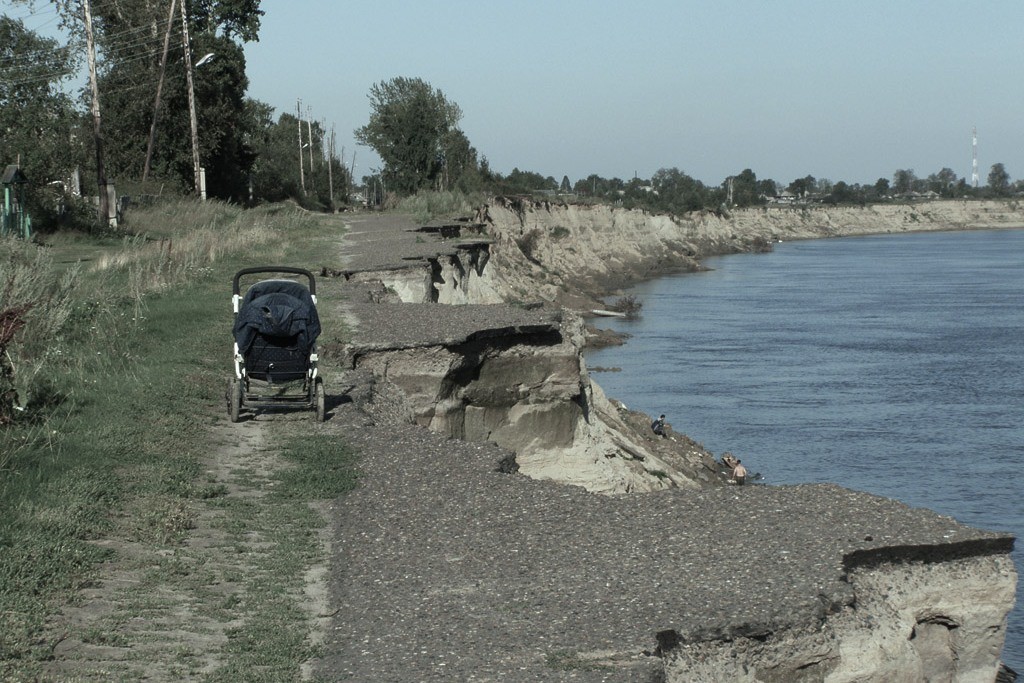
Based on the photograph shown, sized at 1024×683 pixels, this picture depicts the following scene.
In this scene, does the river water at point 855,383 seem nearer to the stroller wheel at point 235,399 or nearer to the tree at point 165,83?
the stroller wheel at point 235,399

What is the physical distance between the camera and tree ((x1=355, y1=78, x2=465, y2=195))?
70688 mm

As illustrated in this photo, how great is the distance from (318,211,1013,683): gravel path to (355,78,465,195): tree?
200ft

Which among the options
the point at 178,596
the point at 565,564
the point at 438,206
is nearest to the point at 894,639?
the point at 565,564

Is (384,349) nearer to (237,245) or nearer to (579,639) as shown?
(579,639)

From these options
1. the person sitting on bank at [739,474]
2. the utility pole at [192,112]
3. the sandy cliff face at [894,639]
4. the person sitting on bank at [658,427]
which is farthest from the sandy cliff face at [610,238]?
the sandy cliff face at [894,639]

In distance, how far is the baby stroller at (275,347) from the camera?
441 inches

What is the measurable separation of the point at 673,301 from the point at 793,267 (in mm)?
35736

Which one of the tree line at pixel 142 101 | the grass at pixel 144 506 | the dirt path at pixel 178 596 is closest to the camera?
the dirt path at pixel 178 596

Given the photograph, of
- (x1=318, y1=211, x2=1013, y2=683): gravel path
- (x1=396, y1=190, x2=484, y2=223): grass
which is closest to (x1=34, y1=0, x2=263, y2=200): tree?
(x1=396, y1=190, x2=484, y2=223): grass

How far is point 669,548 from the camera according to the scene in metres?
7.88

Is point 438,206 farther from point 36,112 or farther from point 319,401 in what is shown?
point 319,401

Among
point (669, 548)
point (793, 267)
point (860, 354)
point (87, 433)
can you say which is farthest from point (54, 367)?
point (793, 267)

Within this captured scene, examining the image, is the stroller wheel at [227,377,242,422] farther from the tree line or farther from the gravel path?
the tree line

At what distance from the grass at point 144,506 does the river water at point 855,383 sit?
10.2 metres
